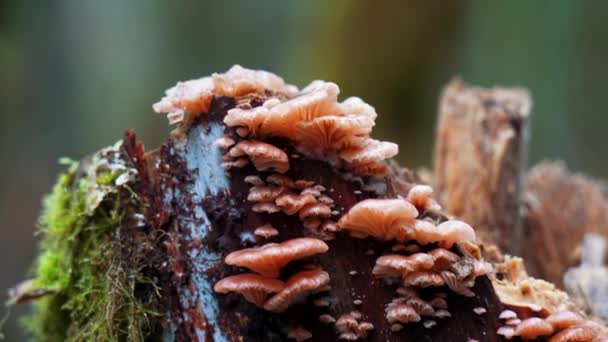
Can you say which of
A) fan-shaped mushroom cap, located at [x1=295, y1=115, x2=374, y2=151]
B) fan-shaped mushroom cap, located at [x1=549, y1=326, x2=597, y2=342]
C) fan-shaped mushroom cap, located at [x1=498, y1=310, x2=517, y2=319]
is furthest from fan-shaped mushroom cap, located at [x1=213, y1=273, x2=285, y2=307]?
fan-shaped mushroom cap, located at [x1=549, y1=326, x2=597, y2=342]

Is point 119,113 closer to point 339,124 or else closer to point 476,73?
point 476,73

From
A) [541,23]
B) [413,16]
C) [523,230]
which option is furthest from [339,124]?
[541,23]

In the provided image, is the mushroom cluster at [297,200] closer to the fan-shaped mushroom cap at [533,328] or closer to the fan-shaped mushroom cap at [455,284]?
the fan-shaped mushroom cap at [455,284]

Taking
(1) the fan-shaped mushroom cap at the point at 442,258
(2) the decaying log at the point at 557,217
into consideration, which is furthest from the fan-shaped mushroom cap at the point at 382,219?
(2) the decaying log at the point at 557,217

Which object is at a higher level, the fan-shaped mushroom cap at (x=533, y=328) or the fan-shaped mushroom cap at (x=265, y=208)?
the fan-shaped mushroom cap at (x=265, y=208)

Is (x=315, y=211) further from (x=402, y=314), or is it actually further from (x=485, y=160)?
(x=485, y=160)

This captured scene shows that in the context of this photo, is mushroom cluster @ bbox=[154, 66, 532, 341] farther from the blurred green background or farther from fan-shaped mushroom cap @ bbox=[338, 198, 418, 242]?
the blurred green background

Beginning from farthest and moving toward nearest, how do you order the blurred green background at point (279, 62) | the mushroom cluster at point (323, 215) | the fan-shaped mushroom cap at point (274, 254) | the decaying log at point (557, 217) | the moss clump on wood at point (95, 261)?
1. the blurred green background at point (279, 62)
2. the decaying log at point (557, 217)
3. the moss clump on wood at point (95, 261)
4. the mushroom cluster at point (323, 215)
5. the fan-shaped mushroom cap at point (274, 254)
